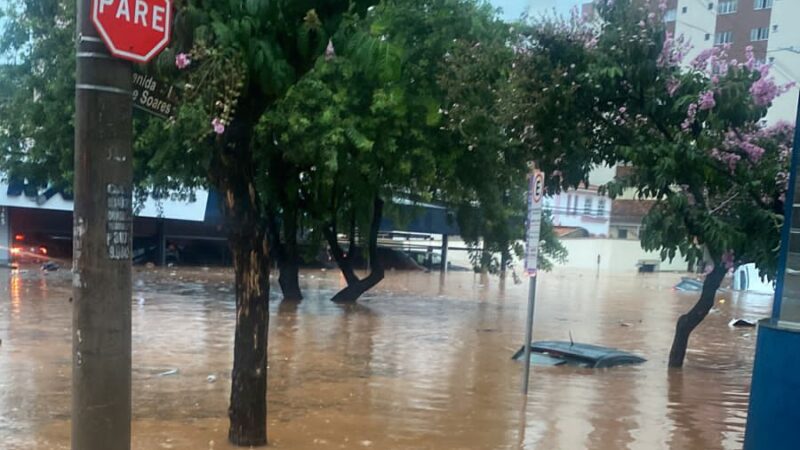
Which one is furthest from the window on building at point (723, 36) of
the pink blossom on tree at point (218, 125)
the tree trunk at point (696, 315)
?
the pink blossom on tree at point (218, 125)

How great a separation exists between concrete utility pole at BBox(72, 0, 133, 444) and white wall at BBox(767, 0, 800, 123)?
951 centimetres

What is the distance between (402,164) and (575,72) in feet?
21.9

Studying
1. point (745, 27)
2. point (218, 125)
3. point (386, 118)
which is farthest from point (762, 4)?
point (218, 125)

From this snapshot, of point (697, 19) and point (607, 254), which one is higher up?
point (697, 19)

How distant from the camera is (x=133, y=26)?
13.3 ft

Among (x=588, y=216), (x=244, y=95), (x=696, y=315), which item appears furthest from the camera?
(x=588, y=216)

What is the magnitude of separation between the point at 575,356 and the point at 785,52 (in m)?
5.95

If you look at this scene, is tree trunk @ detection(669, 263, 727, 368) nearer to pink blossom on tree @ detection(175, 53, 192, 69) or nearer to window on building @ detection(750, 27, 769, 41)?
window on building @ detection(750, 27, 769, 41)

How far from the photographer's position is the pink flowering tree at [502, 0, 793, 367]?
1016 centimetres

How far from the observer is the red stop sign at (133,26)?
3945 mm

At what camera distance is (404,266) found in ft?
165

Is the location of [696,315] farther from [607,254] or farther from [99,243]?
[607,254]

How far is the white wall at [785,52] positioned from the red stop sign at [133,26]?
30.2 feet

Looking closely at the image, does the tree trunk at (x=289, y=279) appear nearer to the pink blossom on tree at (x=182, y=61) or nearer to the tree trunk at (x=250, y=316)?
the tree trunk at (x=250, y=316)
